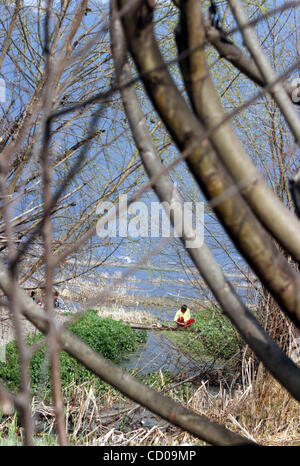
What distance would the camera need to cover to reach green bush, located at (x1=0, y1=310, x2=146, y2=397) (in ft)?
25.7

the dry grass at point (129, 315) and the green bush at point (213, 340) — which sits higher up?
the green bush at point (213, 340)

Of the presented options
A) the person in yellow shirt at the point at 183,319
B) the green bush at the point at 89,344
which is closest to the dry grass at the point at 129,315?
the green bush at the point at 89,344

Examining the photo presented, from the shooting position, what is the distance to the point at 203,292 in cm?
693

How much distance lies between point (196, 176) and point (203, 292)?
20.5 ft

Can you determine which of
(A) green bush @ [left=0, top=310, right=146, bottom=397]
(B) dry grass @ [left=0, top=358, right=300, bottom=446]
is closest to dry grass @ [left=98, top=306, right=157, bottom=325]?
(A) green bush @ [left=0, top=310, right=146, bottom=397]

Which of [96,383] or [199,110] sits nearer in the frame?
[199,110]

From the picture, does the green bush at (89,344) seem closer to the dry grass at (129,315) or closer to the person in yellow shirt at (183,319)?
the dry grass at (129,315)

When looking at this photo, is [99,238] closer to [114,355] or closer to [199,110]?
[199,110]

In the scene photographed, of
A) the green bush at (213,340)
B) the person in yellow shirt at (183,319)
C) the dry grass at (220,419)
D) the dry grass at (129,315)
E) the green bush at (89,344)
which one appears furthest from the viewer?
the dry grass at (129,315)

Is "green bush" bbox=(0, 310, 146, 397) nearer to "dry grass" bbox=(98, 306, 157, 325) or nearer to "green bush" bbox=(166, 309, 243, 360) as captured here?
"dry grass" bbox=(98, 306, 157, 325)

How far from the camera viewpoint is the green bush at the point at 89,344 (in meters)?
7.83

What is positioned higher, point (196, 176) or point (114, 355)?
point (196, 176)
